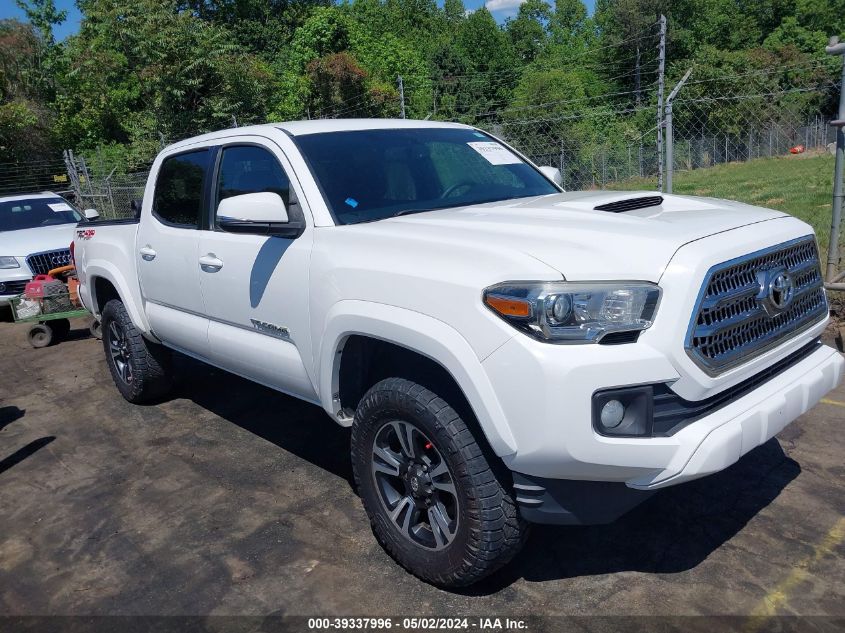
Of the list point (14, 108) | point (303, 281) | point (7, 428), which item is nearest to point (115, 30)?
point (14, 108)

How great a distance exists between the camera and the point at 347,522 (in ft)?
12.2

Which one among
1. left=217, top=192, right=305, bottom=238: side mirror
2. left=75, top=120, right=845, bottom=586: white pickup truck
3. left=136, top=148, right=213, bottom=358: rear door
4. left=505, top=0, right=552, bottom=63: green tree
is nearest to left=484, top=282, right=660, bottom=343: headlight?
left=75, top=120, right=845, bottom=586: white pickup truck

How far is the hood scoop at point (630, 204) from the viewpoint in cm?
327

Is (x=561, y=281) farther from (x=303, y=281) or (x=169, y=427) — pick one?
(x=169, y=427)

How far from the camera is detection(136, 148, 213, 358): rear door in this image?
438cm

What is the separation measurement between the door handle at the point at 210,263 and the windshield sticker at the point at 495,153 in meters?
1.61

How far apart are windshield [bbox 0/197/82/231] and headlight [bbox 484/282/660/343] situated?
9.76 meters

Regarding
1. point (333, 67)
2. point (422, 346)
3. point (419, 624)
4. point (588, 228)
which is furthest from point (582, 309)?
point (333, 67)

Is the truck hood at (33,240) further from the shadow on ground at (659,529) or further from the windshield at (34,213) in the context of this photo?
the shadow on ground at (659,529)

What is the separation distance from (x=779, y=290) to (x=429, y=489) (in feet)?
5.25

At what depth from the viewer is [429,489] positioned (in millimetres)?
3021

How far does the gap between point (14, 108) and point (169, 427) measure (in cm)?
3005

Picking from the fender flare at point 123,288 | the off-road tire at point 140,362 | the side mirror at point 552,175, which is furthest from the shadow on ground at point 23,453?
the side mirror at point 552,175

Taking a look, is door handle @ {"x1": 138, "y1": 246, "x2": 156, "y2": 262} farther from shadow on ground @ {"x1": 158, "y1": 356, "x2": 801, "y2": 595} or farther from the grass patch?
the grass patch
